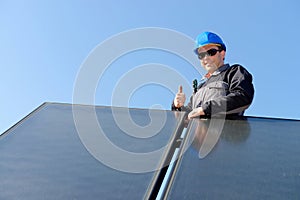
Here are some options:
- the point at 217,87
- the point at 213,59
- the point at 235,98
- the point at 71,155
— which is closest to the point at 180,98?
the point at 217,87

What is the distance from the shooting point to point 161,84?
3.34 metres

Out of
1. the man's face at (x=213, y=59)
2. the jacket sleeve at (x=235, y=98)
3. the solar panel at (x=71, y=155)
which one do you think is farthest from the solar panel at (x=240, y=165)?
the man's face at (x=213, y=59)

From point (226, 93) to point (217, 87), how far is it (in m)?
0.12

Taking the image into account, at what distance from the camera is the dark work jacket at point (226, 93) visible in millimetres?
3039

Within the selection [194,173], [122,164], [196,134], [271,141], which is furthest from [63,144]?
[271,141]

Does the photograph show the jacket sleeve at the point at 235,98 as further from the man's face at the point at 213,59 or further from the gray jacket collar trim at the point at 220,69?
the man's face at the point at 213,59

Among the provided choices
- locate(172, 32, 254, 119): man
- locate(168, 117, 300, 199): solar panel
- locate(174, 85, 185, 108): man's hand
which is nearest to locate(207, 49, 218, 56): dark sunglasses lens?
locate(172, 32, 254, 119): man

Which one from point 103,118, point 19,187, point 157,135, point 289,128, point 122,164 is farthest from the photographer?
point 103,118

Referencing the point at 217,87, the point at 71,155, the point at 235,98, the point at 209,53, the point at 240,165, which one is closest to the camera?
the point at 240,165

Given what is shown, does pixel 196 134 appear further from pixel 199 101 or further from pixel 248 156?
pixel 199 101

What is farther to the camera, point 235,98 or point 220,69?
point 220,69

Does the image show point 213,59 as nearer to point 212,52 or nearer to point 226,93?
point 212,52

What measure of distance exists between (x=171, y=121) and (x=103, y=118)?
0.45 metres

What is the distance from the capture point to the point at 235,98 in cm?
308
